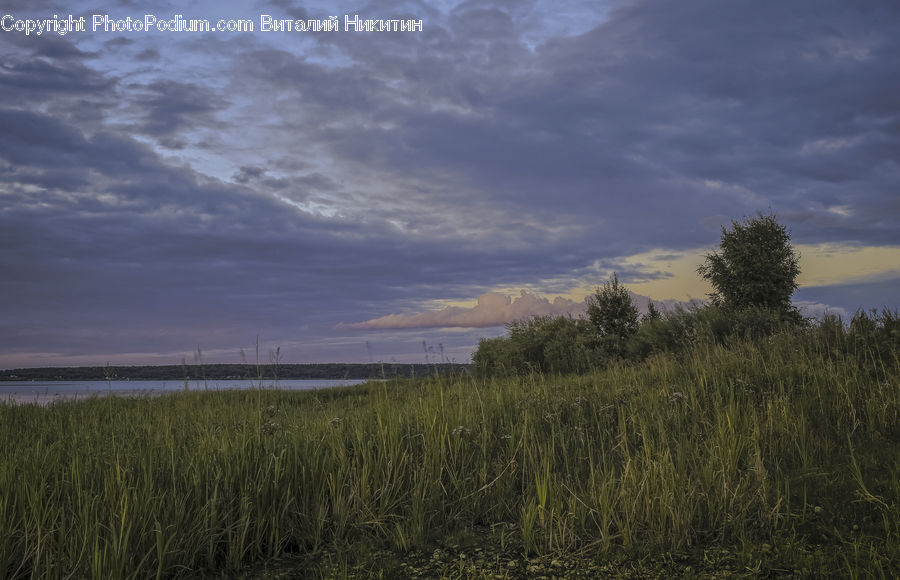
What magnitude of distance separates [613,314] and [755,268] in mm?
10161

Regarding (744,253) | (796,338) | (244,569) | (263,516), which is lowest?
(244,569)

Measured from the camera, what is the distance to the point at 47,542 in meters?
3.76

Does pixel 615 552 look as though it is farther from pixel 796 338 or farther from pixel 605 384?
pixel 796 338

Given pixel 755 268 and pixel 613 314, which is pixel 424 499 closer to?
pixel 613 314

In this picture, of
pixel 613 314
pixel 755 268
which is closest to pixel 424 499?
pixel 613 314

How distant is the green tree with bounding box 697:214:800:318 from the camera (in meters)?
29.9

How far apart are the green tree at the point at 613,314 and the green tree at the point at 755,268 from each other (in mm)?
8035

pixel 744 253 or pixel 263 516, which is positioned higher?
pixel 744 253

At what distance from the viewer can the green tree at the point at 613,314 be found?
82.6 ft

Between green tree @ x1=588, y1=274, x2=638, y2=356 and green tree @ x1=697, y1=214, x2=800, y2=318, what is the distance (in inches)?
316

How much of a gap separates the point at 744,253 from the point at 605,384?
925 inches

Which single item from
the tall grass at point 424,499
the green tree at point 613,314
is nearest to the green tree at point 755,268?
the green tree at point 613,314

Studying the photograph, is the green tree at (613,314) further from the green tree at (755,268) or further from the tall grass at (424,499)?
the tall grass at (424,499)

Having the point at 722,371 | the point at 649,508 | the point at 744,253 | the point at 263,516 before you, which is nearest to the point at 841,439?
the point at 722,371
